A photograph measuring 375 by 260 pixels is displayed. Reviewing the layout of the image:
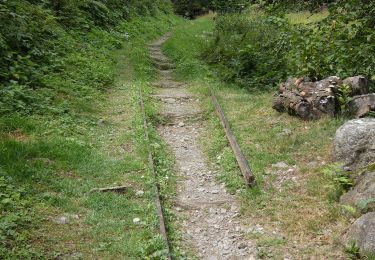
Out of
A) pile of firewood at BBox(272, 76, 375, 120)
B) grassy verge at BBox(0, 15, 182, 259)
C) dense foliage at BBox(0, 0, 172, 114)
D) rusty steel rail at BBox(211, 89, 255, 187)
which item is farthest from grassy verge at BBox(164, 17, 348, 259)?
dense foliage at BBox(0, 0, 172, 114)

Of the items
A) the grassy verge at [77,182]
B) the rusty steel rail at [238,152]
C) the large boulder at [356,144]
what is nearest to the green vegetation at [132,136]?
the grassy verge at [77,182]

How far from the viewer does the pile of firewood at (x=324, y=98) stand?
30.8 ft

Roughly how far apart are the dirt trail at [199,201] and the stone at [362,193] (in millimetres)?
1584

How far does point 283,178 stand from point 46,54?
347 inches

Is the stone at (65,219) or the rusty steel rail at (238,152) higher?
the rusty steel rail at (238,152)

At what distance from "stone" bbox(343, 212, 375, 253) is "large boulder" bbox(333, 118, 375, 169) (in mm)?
1598

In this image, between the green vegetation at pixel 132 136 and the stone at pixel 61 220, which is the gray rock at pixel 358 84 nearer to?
the green vegetation at pixel 132 136

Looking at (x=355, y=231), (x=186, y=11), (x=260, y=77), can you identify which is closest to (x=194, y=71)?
(x=260, y=77)

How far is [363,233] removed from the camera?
523 cm

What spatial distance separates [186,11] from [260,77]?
3292 centimetres

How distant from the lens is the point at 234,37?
727 inches

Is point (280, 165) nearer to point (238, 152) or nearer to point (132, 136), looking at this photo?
point (238, 152)

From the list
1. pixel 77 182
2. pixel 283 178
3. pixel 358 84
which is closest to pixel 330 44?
→ pixel 358 84

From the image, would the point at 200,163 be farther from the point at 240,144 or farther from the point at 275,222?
the point at 275,222
